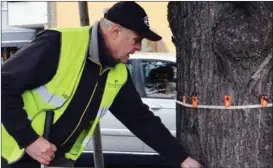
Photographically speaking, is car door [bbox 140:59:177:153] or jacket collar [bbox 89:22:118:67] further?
car door [bbox 140:59:177:153]

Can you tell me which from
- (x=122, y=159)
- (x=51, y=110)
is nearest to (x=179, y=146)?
(x=51, y=110)

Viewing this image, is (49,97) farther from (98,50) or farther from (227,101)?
(227,101)

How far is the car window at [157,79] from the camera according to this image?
24.1 feet

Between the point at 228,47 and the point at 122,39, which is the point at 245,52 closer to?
the point at 228,47

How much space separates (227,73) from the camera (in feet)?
8.78

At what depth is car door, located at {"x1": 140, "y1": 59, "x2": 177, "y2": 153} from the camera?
737 centimetres

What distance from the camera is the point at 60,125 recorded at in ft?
9.10

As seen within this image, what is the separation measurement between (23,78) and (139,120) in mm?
758

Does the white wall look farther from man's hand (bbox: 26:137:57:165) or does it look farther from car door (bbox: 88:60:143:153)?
car door (bbox: 88:60:143:153)

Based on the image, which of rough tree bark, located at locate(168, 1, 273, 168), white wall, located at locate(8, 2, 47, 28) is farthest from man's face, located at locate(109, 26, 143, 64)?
white wall, located at locate(8, 2, 47, 28)

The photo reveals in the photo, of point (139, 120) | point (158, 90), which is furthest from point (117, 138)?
point (139, 120)

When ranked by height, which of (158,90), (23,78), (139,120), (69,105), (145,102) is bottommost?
(145,102)

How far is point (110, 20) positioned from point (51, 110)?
48 cm

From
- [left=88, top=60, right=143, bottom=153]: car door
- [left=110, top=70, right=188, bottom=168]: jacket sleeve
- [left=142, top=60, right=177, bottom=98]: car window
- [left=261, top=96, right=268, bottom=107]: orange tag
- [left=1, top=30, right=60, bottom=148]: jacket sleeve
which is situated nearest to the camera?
[left=1, top=30, right=60, bottom=148]: jacket sleeve
